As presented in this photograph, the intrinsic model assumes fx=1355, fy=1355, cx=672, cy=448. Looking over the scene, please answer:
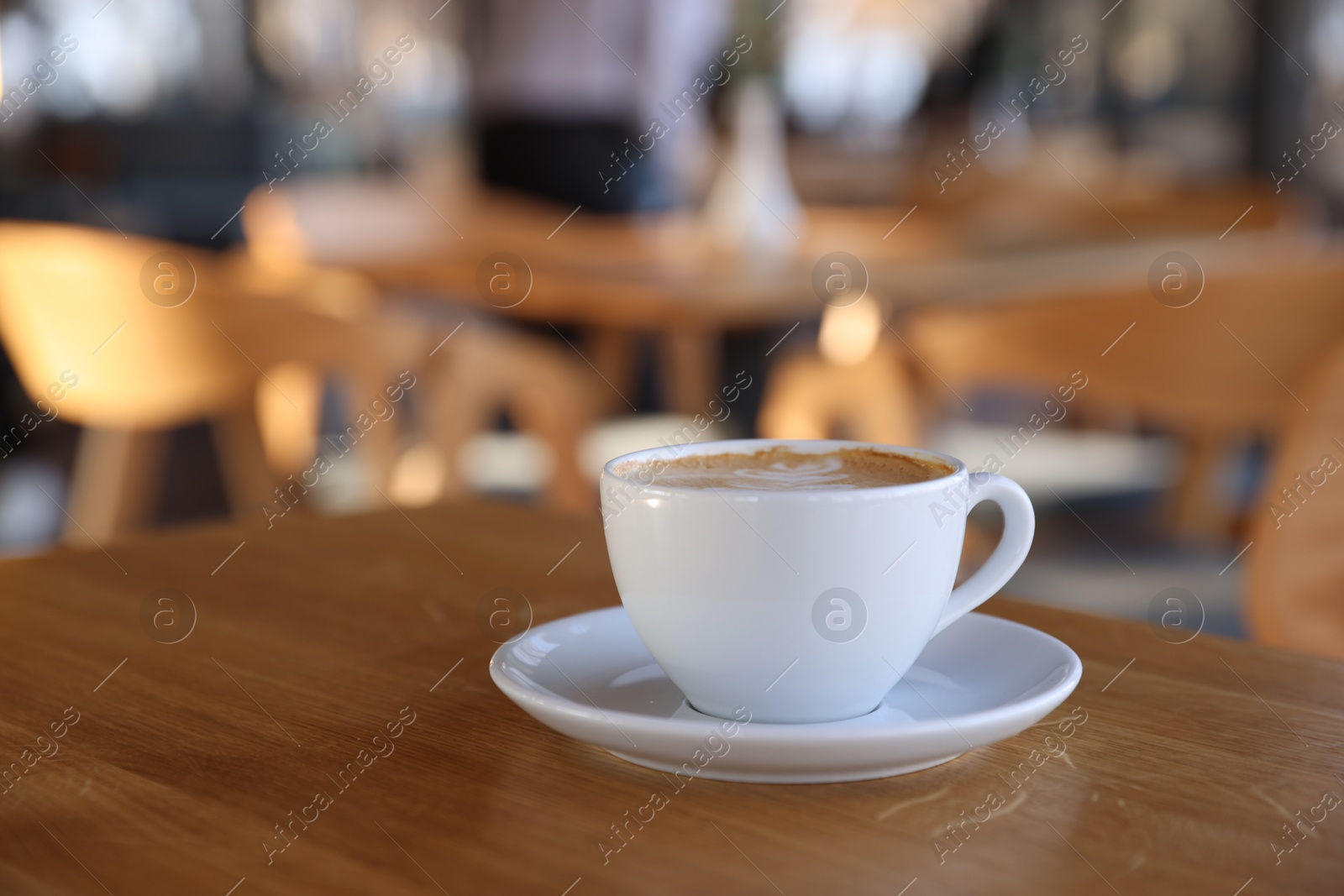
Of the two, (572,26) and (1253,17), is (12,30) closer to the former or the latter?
(572,26)

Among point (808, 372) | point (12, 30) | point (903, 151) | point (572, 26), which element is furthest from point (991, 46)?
point (808, 372)

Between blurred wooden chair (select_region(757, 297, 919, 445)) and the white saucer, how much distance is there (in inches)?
60.5

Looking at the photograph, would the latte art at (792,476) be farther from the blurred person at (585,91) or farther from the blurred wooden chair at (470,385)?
the blurred person at (585,91)

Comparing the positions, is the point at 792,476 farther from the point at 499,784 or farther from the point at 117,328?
the point at 117,328

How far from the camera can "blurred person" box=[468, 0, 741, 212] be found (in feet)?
9.18

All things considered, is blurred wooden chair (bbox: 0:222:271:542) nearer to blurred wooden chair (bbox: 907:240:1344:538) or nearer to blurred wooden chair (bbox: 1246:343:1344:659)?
blurred wooden chair (bbox: 907:240:1344:538)

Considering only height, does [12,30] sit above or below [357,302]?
above

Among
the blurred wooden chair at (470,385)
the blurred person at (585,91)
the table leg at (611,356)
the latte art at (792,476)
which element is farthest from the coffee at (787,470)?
the table leg at (611,356)

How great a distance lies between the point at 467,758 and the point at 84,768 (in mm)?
124

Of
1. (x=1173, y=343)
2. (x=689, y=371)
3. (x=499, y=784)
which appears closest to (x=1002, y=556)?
(x=499, y=784)

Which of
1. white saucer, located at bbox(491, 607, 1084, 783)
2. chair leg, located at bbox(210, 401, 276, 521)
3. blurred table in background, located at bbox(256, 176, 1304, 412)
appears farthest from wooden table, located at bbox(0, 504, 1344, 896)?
chair leg, located at bbox(210, 401, 276, 521)

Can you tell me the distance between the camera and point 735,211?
2576 mm

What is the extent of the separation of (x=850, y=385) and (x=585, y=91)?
1007 mm

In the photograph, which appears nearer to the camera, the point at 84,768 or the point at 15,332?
the point at 84,768
